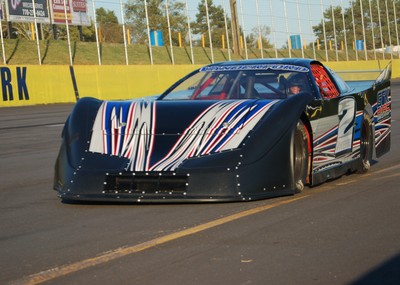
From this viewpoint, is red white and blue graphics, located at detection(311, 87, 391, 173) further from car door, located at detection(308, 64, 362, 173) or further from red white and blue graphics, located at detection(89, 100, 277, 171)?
red white and blue graphics, located at detection(89, 100, 277, 171)

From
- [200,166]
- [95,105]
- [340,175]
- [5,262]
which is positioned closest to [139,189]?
[200,166]

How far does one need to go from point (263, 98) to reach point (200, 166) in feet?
5.60

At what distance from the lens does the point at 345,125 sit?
8.42m

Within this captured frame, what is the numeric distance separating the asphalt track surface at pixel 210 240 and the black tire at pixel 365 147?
79 centimetres

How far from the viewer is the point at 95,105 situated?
7.66 metres

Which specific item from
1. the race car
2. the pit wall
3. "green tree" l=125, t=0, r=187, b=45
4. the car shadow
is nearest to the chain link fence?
"green tree" l=125, t=0, r=187, b=45

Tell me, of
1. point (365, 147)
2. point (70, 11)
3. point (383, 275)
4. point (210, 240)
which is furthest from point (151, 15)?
point (383, 275)

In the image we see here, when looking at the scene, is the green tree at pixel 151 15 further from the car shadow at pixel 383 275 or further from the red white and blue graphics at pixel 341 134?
the car shadow at pixel 383 275

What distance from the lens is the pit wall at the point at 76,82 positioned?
99.6 feet

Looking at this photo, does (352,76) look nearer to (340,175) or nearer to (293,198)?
(340,175)

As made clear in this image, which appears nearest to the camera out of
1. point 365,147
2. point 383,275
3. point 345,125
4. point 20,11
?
point 383,275

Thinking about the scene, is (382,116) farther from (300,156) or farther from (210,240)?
(210,240)

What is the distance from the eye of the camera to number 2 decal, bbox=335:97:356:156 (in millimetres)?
8273

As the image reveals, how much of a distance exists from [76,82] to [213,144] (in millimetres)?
27089
